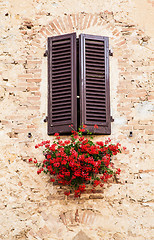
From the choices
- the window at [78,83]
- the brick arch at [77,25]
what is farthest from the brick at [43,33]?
the window at [78,83]

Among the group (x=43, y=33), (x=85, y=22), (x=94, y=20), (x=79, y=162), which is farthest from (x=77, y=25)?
(x=79, y=162)

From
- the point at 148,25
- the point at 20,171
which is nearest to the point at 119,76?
the point at 148,25

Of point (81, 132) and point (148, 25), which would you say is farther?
point (148, 25)

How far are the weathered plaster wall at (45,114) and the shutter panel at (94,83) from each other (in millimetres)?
140

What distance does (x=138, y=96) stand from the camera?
6480 millimetres

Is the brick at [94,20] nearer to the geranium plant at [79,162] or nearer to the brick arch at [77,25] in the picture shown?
the brick arch at [77,25]

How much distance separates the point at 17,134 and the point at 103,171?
133 centimetres

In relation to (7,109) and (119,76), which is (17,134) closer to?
(7,109)

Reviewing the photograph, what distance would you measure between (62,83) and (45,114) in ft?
1.67

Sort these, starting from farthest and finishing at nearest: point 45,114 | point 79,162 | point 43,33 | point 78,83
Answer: point 43,33, point 78,83, point 45,114, point 79,162

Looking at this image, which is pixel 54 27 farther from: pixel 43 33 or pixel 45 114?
pixel 45 114

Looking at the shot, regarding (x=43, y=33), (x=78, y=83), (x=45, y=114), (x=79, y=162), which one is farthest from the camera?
(x=43, y=33)

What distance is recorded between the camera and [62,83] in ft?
21.1

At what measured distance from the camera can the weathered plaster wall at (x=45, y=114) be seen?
5.73 m
